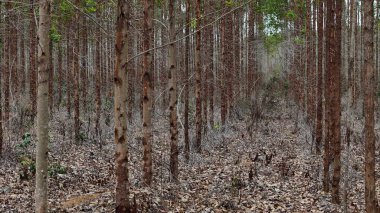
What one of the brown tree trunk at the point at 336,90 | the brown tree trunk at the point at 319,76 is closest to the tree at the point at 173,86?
the brown tree trunk at the point at 336,90

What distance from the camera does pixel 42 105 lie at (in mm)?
4570

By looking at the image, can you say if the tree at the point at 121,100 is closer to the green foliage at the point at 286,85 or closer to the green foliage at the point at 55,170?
the green foliage at the point at 55,170

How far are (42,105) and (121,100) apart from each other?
976 mm

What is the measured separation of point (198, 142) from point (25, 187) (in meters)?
5.25

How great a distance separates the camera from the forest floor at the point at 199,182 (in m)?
6.66

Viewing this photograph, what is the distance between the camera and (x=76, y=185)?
25.2 ft

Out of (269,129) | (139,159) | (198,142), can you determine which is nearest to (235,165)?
(198,142)

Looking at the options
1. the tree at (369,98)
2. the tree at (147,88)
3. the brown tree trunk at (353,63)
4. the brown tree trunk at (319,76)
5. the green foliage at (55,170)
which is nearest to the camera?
the tree at (369,98)

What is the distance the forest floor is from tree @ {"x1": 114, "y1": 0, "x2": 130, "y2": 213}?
1.10 m

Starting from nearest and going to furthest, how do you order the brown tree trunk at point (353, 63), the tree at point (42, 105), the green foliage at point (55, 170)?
the tree at point (42, 105)
the green foliage at point (55, 170)
the brown tree trunk at point (353, 63)

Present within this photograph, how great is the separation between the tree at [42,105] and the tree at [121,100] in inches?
33.7

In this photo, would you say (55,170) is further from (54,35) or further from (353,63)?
(353,63)

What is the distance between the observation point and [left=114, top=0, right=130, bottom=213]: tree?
498 cm

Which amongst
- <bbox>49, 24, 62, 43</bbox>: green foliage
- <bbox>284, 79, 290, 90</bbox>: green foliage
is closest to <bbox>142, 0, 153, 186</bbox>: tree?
<bbox>49, 24, 62, 43</bbox>: green foliage
